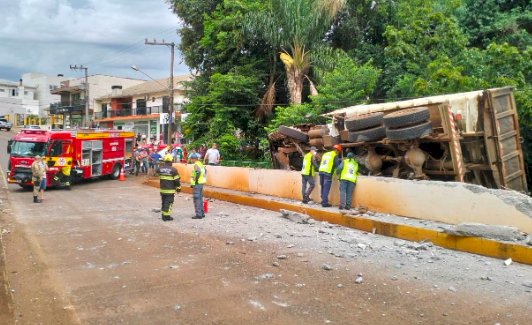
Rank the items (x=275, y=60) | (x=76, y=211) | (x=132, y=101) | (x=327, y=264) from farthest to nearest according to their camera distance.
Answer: (x=132, y=101) → (x=275, y=60) → (x=76, y=211) → (x=327, y=264)

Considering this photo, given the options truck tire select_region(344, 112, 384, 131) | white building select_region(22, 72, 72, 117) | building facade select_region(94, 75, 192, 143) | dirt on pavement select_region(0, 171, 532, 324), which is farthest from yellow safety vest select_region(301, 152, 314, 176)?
white building select_region(22, 72, 72, 117)

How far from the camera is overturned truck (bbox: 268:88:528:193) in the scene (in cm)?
1024

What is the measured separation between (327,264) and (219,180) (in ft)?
35.1

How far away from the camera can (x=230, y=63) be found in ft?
72.9

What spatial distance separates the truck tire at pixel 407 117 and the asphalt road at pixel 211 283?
2.90 m

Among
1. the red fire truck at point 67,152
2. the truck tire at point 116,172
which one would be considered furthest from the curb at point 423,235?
the truck tire at point 116,172

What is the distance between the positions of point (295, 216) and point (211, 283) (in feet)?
16.2

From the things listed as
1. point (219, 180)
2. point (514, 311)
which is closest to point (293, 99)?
point (219, 180)

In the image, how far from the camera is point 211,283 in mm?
6246

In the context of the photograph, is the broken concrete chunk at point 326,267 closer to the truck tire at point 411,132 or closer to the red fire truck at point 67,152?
the truck tire at point 411,132

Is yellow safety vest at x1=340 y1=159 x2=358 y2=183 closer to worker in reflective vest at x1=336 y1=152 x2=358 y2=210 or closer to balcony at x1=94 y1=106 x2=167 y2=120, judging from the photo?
worker in reflective vest at x1=336 y1=152 x2=358 y2=210

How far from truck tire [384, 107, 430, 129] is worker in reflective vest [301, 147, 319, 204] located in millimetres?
2185

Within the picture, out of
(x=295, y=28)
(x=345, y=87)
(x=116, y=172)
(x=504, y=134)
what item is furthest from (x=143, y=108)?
(x=504, y=134)

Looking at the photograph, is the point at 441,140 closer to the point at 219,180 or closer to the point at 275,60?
the point at 219,180
